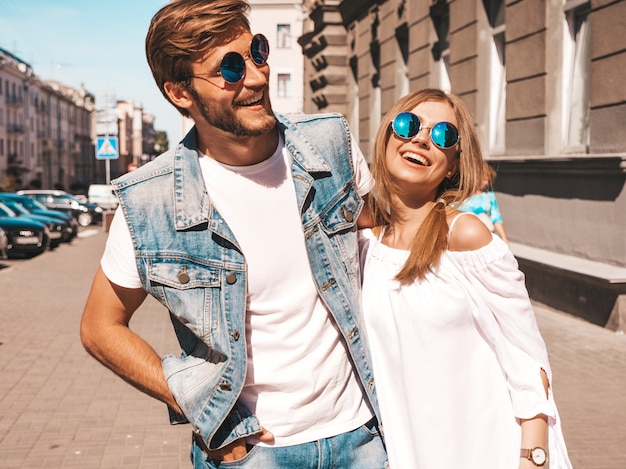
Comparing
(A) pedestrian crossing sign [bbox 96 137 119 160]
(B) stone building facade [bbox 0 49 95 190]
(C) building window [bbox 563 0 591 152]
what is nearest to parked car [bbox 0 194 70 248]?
(A) pedestrian crossing sign [bbox 96 137 119 160]

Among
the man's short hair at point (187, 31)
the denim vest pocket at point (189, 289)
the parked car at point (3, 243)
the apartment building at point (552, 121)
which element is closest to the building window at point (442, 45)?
the apartment building at point (552, 121)

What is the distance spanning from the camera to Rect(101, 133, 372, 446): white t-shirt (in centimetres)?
234

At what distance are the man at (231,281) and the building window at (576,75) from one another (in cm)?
885

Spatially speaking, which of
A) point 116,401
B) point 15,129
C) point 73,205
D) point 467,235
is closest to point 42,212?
point 73,205

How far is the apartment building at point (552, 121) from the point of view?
9.18 metres

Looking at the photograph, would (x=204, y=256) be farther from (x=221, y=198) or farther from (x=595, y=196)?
(x=595, y=196)

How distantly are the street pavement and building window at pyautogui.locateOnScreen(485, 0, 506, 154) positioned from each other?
3784 mm

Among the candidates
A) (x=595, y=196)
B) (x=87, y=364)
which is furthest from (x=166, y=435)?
(x=595, y=196)

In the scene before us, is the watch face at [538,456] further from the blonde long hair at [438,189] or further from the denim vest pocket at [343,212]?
the denim vest pocket at [343,212]

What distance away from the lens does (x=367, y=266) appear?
2.60m

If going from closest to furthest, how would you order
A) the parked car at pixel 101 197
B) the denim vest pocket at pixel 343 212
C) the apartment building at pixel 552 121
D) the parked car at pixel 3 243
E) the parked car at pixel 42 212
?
the denim vest pocket at pixel 343 212
the apartment building at pixel 552 121
the parked car at pixel 3 243
the parked car at pixel 42 212
the parked car at pixel 101 197

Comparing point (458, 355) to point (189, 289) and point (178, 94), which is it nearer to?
point (189, 289)

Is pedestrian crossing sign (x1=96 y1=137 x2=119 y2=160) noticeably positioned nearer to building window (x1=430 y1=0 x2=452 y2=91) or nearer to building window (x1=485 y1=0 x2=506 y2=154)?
building window (x1=430 y1=0 x2=452 y2=91)

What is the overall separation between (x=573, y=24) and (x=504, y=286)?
30.6 feet
